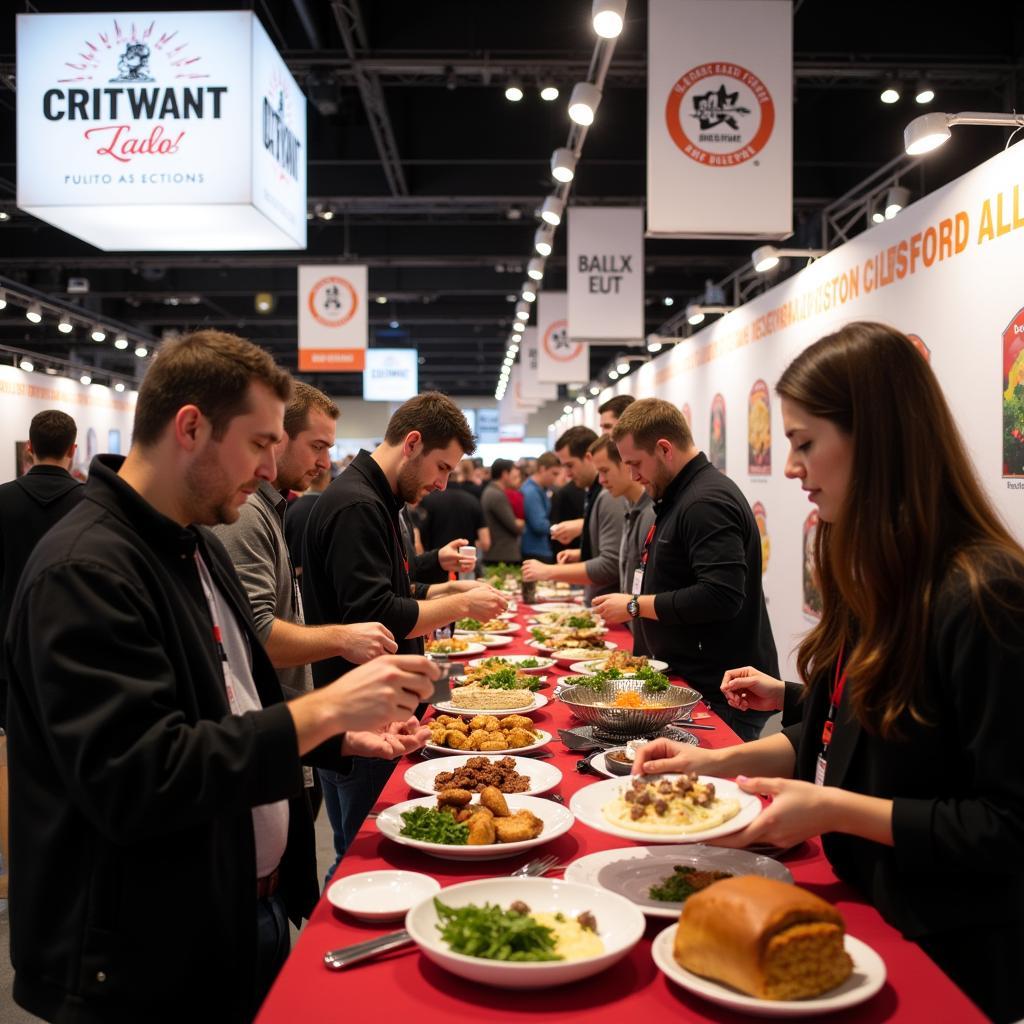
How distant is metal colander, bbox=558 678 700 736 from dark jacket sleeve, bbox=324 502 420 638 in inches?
21.6

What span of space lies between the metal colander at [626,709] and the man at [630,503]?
168cm

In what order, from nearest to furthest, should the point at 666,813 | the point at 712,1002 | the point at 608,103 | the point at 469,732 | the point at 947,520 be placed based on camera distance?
1. the point at 712,1002
2. the point at 947,520
3. the point at 666,813
4. the point at 469,732
5. the point at 608,103

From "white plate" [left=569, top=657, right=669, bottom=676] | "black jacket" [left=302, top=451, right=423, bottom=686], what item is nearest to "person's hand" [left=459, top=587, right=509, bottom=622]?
"black jacket" [left=302, top=451, right=423, bottom=686]

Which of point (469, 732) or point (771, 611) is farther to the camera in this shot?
point (771, 611)

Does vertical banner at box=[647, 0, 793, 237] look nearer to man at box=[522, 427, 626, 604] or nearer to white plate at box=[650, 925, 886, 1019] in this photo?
man at box=[522, 427, 626, 604]

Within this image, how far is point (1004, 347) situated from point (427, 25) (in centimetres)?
635

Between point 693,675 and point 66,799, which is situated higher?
point 66,799

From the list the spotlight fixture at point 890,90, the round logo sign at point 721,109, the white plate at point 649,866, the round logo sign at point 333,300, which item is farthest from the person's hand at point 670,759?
the round logo sign at point 333,300

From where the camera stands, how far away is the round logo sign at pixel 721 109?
5418 millimetres

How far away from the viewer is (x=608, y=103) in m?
10.7

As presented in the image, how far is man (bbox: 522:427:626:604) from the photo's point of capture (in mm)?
5102

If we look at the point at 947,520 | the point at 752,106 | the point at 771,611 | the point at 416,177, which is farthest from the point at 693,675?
the point at 416,177

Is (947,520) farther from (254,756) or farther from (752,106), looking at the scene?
(752,106)

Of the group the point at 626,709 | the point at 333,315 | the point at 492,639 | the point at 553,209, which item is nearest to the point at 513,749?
the point at 626,709
